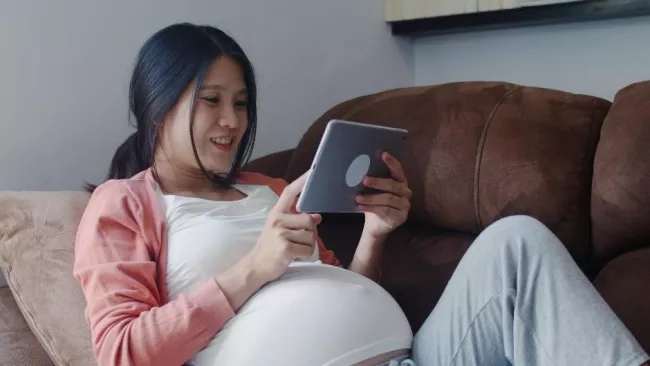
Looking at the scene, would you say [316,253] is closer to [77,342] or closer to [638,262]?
[77,342]

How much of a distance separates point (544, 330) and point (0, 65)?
3.57ft

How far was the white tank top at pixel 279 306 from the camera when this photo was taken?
3.33 ft

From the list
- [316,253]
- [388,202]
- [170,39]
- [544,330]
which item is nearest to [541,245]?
[544,330]

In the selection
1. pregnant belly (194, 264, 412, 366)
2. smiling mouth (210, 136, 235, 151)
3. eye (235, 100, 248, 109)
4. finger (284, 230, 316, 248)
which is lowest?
pregnant belly (194, 264, 412, 366)

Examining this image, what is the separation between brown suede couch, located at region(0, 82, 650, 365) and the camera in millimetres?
1177

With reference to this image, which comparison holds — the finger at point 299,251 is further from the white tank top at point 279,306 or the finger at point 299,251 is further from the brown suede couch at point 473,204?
the brown suede couch at point 473,204

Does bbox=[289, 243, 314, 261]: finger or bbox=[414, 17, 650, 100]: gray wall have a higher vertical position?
bbox=[414, 17, 650, 100]: gray wall

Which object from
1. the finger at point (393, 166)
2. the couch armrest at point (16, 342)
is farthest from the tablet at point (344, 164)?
the couch armrest at point (16, 342)

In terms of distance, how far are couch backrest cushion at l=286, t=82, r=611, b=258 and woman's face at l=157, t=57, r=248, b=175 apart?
0.39m

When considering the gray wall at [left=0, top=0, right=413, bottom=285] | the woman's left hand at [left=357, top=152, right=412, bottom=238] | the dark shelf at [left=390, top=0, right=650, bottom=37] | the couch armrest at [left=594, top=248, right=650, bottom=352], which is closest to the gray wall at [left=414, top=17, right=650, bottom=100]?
the dark shelf at [left=390, top=0, right=650, bottom=37]

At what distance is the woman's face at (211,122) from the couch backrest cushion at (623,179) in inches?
24.4

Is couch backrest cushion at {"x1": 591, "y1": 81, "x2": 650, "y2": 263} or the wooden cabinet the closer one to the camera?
couch backrest cushion at {"x1": 591, "y1": 81, "x2": 650, "y2": 263}

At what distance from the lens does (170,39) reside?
1226 mm

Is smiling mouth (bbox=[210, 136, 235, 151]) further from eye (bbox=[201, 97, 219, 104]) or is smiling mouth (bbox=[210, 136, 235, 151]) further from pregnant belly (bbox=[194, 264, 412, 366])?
pregnant belly (bbox=[194, 264, 412, 366])
